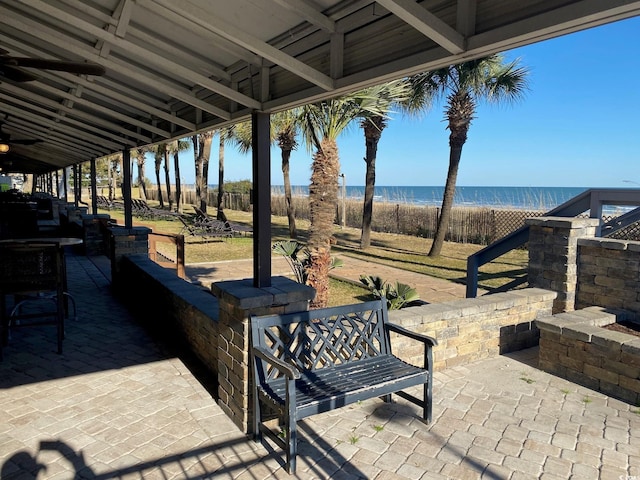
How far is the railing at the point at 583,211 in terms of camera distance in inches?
200

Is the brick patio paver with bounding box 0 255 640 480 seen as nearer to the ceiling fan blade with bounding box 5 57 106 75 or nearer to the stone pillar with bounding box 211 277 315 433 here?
the stone pillar with bounding box 211 277 315 433

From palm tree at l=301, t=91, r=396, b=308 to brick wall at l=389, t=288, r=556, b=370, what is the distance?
107 inches

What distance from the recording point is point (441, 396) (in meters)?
3.60

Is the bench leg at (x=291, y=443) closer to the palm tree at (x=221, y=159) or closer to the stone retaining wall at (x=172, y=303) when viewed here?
the stone retaining wall at (x=172, y=303)

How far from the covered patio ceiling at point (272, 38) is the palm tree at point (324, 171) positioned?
2.73 meters

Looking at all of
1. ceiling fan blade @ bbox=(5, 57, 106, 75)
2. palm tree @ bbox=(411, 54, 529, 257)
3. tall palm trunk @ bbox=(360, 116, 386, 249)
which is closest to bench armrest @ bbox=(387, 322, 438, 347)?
ceiling fan blade @ bbox=(5, 57, 106, 75)

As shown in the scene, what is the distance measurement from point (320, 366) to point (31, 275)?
2992mm

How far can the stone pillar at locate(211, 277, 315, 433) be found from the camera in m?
2.88

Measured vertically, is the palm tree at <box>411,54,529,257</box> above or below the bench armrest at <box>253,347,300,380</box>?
above

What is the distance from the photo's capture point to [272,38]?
2855 mm

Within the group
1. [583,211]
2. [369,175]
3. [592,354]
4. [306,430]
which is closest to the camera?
[306,430]

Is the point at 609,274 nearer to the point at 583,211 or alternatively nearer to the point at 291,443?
the point at 583,211

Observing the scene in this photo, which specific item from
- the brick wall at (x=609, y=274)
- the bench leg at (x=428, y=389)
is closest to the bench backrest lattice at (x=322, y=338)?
the bench leg at (x=428, y=389)

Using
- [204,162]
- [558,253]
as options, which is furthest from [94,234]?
[204,162]
